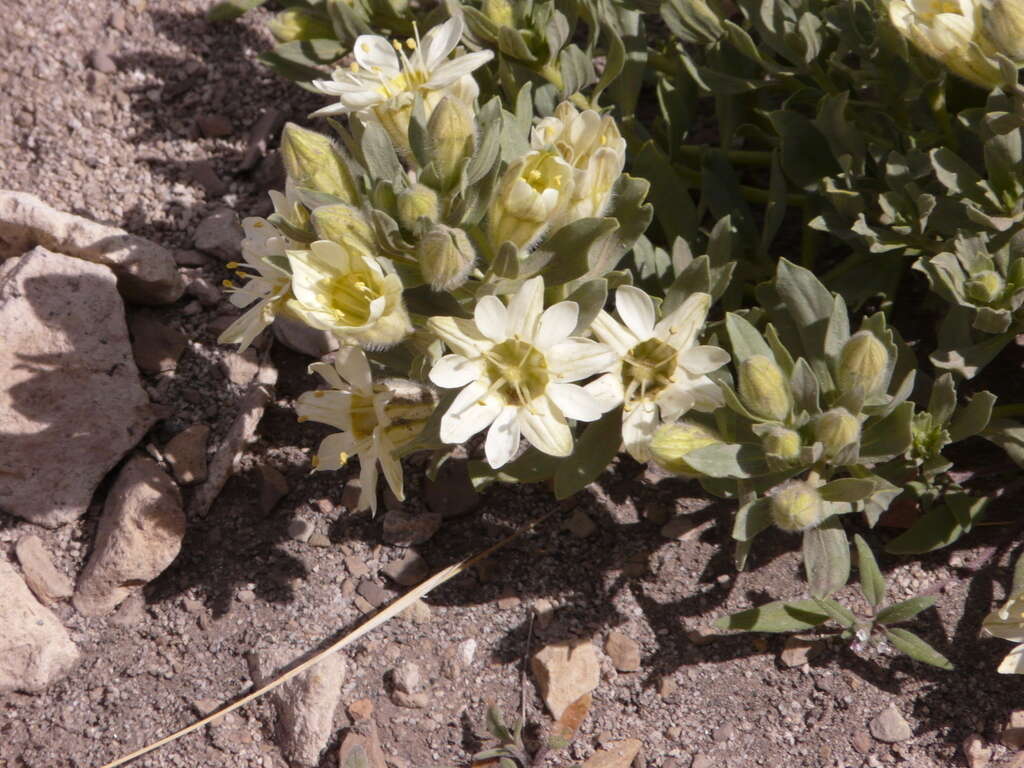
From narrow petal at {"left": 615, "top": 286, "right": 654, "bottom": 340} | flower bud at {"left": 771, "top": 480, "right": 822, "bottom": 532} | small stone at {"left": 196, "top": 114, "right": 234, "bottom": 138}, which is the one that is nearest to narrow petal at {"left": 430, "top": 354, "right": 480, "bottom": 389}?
narrow petal at {"left": 615, "top": 286, "right": 654, "bottom": 340}

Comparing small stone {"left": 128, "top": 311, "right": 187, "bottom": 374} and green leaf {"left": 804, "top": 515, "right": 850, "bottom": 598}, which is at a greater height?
green leaf {"left": 804, "top": 515, "right": 850, "bottom": 598}

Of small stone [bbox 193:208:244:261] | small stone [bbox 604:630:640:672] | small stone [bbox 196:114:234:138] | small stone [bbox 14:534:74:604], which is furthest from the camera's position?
small stone [bbox 196:114:234:138]

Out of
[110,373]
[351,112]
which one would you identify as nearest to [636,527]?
[351,112]

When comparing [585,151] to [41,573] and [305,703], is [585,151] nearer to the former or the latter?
[305,703]

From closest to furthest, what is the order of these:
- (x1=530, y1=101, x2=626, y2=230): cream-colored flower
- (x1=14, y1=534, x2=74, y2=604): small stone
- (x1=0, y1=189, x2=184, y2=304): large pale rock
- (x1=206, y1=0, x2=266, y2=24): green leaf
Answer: (x1=530, y1=101, x2=626, y2=230): cream-colored flower, (x1=14, y1=534, x2=74, y2=604): small stone, (x1=0, y1=189, x2=184, y2=304): large pale rock, (x1=206, y1=0, x2=266, y2=24): green leaf

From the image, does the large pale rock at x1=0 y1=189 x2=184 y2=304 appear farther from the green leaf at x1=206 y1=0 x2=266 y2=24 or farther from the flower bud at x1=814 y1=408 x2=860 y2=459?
the flower bud at x1=814 y1=408 x2=860 y2=459

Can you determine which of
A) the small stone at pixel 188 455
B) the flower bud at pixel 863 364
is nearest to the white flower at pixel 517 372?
the flower bud at pixel 863 364
